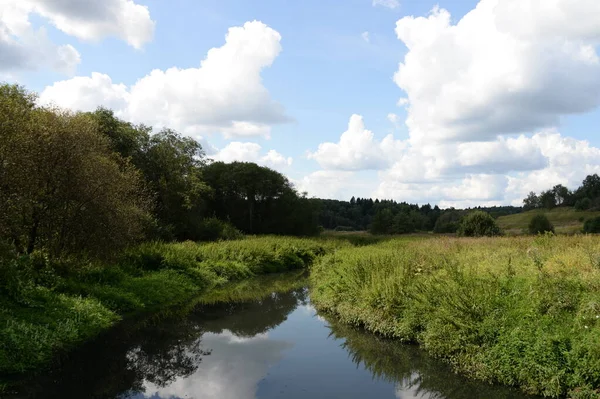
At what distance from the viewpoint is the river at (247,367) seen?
888 centimetres

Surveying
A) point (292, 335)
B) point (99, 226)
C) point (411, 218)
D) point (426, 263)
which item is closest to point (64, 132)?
point (99, 226)

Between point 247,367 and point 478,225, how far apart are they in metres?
28.1

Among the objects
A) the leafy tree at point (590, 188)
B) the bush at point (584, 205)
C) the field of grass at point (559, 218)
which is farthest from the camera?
the leafy tree at point (590, 188)

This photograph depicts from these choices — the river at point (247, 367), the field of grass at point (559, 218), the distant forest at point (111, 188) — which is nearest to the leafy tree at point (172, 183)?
the distant forest at point (111, 188)

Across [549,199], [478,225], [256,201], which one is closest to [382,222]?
[256,201]

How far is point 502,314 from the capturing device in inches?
374

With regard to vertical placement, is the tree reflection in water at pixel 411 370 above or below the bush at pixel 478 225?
below

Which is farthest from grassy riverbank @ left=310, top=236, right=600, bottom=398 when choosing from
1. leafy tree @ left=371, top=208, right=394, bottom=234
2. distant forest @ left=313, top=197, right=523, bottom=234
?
leafy tree @ left=371, top=208, right=394, bottom=234

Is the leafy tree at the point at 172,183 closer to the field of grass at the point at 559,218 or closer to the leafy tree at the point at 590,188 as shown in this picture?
the field of grass at the point at 559,218

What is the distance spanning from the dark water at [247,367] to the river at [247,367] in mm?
20

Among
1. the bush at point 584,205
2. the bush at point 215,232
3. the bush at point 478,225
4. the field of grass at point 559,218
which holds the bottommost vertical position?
the bush at point 215,232

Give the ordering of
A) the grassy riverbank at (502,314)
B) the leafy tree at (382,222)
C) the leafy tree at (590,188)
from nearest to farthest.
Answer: the grassy riverbank at (502,314)
the leafy tree at (382,222)
the leafy tree at (590,188)

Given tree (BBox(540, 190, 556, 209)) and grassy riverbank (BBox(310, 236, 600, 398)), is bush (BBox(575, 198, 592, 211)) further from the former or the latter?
grassy riverbank (BBox(310, 236, 600, 398))

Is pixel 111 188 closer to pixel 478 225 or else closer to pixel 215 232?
pixel 215 232
